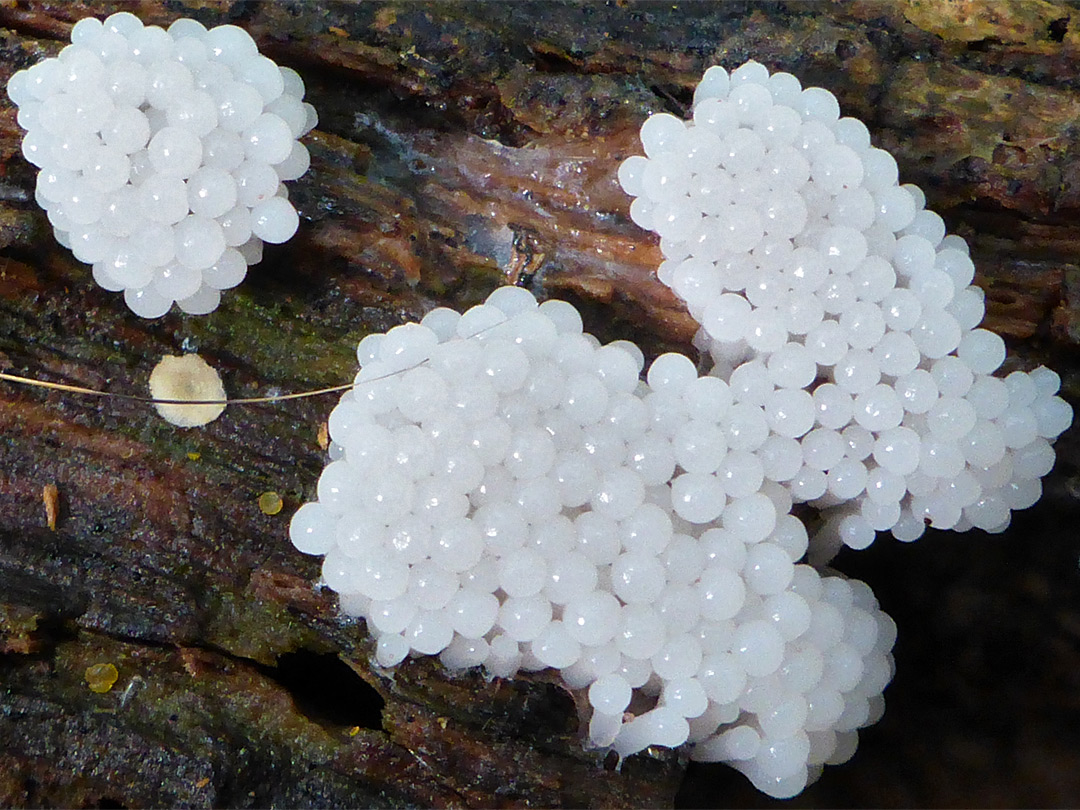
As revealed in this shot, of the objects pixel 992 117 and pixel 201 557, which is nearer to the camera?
pixel 201 557

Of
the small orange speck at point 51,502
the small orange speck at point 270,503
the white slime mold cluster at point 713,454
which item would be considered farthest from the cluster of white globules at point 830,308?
the small orange speck at point 51,502

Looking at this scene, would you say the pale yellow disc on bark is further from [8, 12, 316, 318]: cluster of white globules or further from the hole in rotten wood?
the hole in rotten wood

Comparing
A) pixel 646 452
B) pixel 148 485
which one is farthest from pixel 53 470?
pixel 646 452

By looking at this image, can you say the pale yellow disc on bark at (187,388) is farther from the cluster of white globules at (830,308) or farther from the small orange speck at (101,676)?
the cluster of white globules at (830,308)

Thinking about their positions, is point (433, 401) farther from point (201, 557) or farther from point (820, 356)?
point (820, 356)

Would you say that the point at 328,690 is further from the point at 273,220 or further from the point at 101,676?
the point at 273,220

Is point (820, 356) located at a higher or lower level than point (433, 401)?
higher

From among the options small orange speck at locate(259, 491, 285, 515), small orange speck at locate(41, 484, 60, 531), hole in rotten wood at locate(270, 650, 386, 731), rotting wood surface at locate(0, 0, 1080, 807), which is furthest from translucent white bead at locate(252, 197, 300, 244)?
hole in rotten wood at locate(270, 650, 386, 731)
